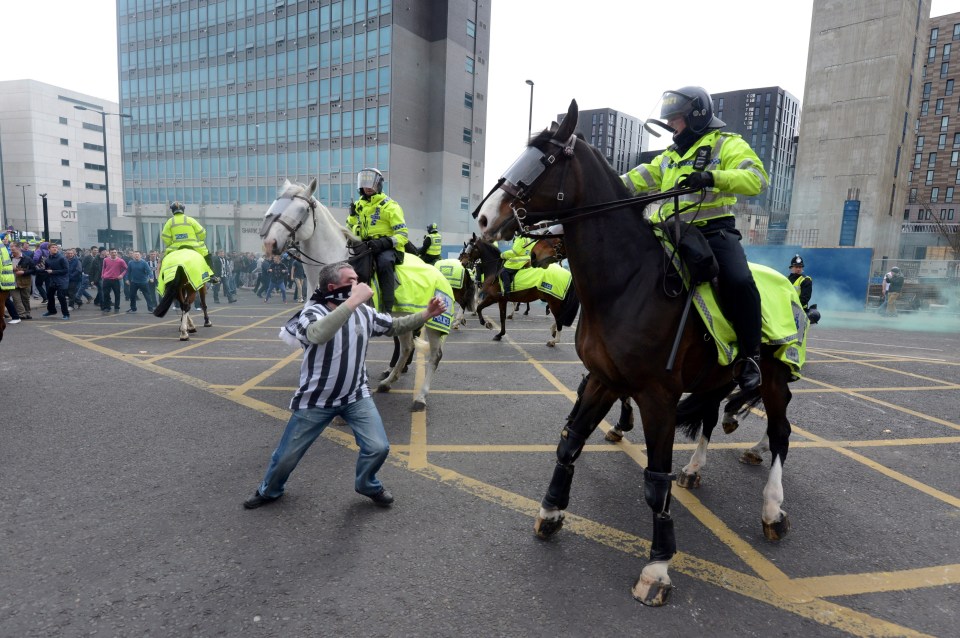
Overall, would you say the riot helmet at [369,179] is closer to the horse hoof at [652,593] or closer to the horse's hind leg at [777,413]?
the horse's hind leg at [777,413]

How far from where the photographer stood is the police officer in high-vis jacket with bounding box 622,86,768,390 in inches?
127

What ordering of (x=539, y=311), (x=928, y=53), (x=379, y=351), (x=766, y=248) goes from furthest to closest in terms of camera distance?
(x=928, y=53) → (x=766, y=248) → (x=539, y=311) → (x=379, y=351)

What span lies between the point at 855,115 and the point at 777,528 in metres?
35.0

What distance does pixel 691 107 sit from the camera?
11.0 feet

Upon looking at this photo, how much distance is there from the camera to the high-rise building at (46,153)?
69.0m

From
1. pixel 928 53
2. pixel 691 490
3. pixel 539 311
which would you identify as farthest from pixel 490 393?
pixel 928 53

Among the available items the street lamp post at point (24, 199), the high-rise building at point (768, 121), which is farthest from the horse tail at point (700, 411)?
the high-rise building at point (768, 121)

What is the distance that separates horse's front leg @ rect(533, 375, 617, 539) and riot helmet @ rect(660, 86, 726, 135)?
1901mm

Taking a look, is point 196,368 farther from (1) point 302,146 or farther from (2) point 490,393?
(1) point 302,146

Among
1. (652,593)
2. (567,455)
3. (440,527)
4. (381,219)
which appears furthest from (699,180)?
(381,219)

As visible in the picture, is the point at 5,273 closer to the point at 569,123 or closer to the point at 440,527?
the point at 440,527

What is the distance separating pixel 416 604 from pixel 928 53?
323 ft

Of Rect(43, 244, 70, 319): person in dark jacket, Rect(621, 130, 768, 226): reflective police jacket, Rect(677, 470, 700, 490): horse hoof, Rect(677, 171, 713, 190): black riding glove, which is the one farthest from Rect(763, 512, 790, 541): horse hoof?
Rect(43, 244, 70, 319): person in dark jacket

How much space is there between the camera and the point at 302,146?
48.3 metres
